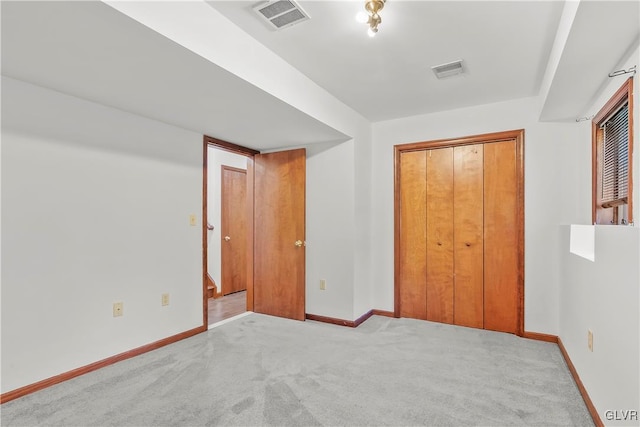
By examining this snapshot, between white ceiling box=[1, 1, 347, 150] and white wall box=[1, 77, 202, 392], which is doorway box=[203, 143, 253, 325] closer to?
white wall box=[1, 77, 202, 392]

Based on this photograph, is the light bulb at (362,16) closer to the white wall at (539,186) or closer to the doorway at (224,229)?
the white wall at (539,186)

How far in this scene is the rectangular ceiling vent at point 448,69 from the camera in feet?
8.27

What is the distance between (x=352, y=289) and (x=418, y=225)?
105 cm

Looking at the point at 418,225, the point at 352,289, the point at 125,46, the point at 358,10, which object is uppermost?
the point at 358,10

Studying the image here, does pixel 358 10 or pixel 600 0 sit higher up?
pixel 358 10

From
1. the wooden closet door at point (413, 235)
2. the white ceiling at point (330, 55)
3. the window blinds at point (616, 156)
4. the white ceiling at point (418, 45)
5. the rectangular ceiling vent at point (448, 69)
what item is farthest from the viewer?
the wooden closet door at point (413, 235)

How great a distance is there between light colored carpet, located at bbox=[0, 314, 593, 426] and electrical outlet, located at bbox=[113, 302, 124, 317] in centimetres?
38

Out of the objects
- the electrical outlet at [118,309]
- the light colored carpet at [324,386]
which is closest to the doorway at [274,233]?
the light colored carpet at [324,386]

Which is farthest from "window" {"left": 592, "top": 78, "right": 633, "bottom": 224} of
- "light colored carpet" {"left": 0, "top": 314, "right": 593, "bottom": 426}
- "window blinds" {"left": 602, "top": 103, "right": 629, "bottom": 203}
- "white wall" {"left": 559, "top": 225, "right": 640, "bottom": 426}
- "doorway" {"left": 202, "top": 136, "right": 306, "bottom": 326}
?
"doorway" {"left": 202, "top": 136, "right": 306, "bottom": 326}

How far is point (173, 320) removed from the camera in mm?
3072

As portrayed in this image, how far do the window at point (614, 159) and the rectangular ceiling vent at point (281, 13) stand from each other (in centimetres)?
191

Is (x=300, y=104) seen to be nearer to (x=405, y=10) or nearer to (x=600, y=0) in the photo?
(x=405, y=10)

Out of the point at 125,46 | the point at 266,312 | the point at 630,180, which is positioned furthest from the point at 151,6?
the point at 266,312

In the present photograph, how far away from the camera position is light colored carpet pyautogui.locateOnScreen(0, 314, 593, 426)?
1.91 meters
